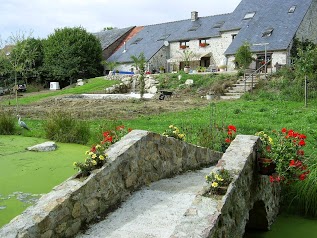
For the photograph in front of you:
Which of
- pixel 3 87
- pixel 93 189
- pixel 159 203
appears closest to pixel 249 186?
pixel 159 203

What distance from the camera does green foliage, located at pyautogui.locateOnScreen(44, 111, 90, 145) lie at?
1220cm

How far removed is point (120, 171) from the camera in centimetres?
553

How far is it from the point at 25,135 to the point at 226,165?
32.1 feet

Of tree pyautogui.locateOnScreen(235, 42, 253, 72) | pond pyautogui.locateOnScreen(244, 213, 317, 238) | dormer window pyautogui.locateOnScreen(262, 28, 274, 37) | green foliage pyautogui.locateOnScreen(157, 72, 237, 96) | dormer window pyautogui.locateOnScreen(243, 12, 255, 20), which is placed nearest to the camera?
pond pyautogui.locateOnScreen(244, 213, 317, 238)

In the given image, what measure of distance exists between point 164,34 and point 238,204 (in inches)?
1566

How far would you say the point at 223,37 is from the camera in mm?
37031

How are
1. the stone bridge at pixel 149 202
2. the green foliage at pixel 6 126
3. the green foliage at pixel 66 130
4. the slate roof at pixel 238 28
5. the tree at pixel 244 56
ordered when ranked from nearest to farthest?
the stone bridge at pixel 149 202
the green foliage at pixel 66 130
the green foliage at pixel 6 126
the tree at pixel 244 56
the slate roof at pixel 238 28

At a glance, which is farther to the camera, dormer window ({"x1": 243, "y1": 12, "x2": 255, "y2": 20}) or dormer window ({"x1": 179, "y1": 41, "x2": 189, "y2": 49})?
dormer window ({"x1": 179, "y1": 41, "x2": 189, "y2": 49})

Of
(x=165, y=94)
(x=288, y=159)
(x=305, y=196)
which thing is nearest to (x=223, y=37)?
(x=165, y=94)

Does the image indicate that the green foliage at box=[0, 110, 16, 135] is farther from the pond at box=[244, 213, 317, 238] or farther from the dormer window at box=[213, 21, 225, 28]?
the dormer window at box=[213, 21, 225, 28]

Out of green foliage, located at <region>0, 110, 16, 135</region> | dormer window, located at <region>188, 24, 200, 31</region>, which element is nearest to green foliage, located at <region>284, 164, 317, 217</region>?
green foliage, located at <region>0, 110, 16, 135</region>

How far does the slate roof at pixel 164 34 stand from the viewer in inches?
1575

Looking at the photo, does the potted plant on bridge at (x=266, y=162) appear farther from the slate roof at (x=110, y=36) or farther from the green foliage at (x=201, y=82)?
the slate roof at (x=110, y=36)

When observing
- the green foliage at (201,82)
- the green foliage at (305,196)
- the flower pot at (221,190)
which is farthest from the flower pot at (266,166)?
the green foliage at (201,82)
